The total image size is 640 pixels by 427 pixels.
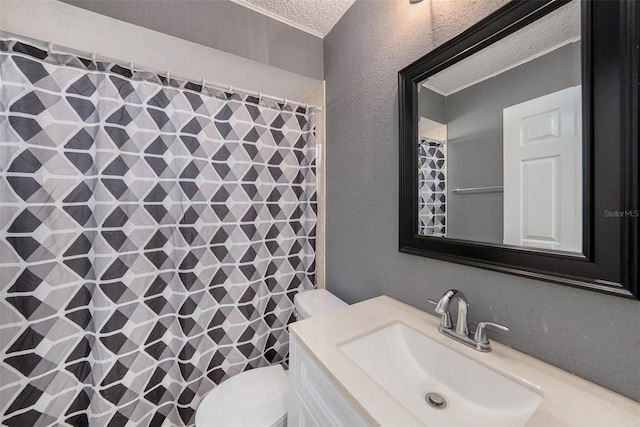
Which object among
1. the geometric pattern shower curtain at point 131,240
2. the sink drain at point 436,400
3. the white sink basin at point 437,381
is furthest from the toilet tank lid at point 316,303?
the sink drain at point 436,400

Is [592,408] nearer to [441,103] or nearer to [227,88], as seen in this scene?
[441,103]

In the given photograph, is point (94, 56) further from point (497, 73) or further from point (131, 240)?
point (497, 73)

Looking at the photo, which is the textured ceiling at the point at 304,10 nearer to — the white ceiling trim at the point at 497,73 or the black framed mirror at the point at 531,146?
the black framed mirror at the point at 531,146

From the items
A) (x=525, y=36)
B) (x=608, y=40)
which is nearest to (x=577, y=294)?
(x=608, y=40)

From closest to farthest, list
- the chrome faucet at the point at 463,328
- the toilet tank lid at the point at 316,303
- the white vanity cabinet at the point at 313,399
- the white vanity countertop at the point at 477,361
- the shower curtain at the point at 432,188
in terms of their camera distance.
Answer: the white vanity countertop at the point at 477,361 → the white vanity cabinet at the point at 313,399 → the chrome faucet at the point at 463,328 → the shower curtain at the point at 432,188 → the toilet tank lid at the point at 316,303

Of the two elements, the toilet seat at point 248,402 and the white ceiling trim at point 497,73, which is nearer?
the white ceiling trim at point 497,73

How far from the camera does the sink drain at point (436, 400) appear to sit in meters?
0.64

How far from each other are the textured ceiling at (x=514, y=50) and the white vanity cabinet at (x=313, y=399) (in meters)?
1.03

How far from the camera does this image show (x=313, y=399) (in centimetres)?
67

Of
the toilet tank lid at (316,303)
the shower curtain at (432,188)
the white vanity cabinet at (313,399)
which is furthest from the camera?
the toilet tank lid at (316,303)

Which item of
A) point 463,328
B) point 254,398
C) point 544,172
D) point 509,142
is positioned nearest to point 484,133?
point 509,142

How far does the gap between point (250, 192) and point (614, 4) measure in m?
1.40

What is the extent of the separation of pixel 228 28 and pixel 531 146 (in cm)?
141

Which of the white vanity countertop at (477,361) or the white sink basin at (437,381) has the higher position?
the white vanity countertop at (477,361)
